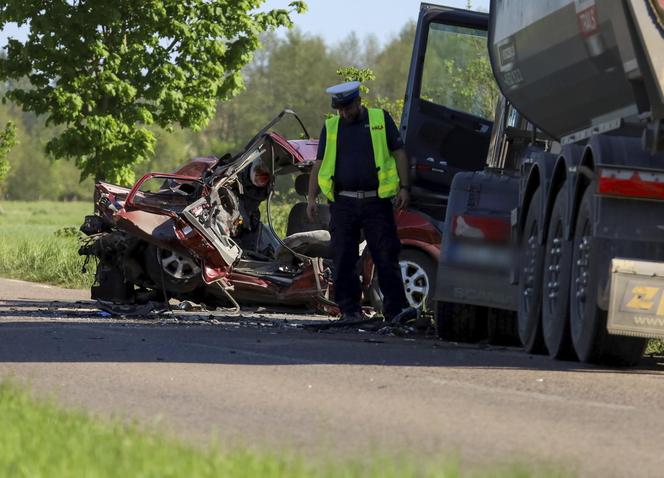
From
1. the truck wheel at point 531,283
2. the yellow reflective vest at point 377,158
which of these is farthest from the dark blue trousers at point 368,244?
the truck wheel at point 531,283

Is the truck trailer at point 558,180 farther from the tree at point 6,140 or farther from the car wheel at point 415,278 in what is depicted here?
the tree at point 6,140

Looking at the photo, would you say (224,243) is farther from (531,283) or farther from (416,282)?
(531,283)

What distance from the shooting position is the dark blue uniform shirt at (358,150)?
46.8 feet

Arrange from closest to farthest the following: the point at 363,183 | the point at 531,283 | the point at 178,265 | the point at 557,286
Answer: the point at 557,286, the point at 531,283, the point at 363,183, the point at 178,265

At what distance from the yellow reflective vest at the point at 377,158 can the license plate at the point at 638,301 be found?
4829 millimetres

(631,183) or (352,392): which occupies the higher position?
(631,183)

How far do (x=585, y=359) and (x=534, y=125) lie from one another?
3.40 meters

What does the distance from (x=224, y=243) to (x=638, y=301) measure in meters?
7.28

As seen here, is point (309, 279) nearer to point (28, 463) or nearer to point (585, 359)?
point (585, 359)

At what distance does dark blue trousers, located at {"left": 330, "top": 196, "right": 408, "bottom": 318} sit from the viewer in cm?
1440

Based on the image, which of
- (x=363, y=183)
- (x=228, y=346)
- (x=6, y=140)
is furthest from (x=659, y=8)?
(x=6, y=140)

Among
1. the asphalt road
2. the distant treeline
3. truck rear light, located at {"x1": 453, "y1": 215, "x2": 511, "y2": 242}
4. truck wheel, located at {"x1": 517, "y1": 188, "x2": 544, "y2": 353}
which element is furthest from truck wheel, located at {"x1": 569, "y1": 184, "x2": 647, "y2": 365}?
the distant treeline

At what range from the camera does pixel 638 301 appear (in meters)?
9.56

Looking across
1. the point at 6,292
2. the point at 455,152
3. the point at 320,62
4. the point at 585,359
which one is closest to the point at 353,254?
the point at 455,152
